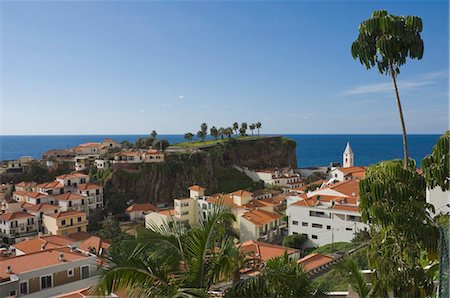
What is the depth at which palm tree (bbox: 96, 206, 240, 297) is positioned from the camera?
3588 mm

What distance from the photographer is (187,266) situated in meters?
3.92

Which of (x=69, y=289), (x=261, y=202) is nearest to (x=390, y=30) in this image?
(x=69, y=289)

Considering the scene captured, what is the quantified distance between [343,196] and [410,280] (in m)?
33.6

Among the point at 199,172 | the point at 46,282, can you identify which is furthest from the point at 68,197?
the point at 46,282

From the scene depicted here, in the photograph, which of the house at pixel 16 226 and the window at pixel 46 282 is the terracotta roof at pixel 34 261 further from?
the house at pixel 16 226

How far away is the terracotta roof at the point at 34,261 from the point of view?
59.2 ft

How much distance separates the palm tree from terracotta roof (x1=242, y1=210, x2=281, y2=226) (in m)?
35.7

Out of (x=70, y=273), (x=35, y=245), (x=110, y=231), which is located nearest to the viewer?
(x=70, y=273)

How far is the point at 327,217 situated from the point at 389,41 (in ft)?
104

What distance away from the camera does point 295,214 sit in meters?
37.2

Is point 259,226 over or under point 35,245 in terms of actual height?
under

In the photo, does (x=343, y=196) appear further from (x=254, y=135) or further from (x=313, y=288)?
(x=254, y=135)

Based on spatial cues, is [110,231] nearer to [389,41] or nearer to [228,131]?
[389,41]

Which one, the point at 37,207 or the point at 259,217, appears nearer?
the point at 259,217
